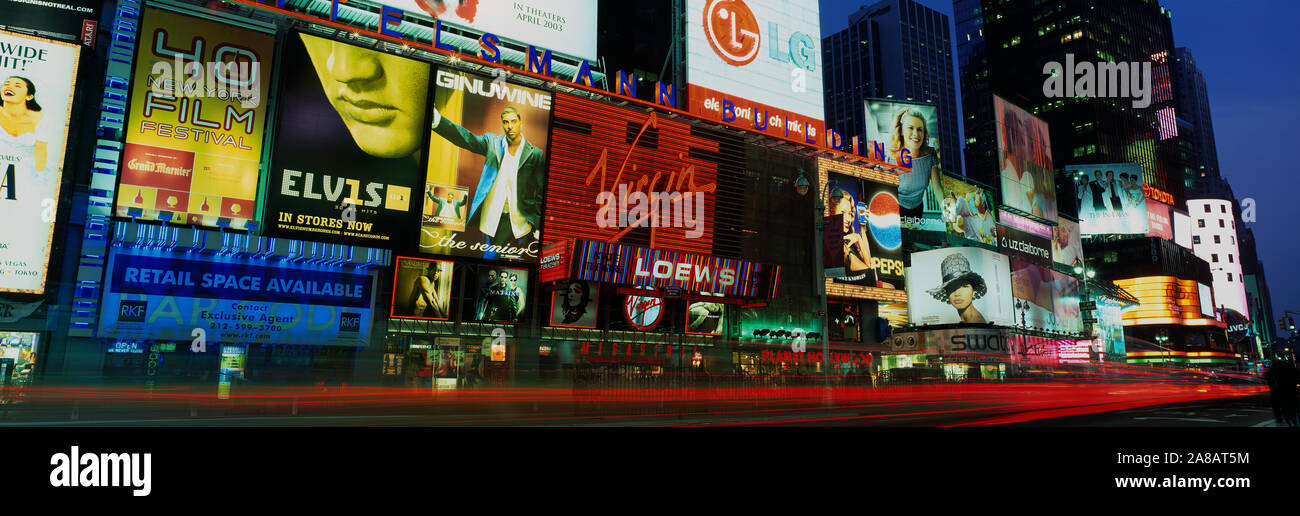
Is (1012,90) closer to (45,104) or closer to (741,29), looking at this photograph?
(741,29)

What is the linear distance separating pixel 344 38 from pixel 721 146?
23.2 metres

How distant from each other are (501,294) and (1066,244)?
73.7 metres

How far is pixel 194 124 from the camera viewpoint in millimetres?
28875

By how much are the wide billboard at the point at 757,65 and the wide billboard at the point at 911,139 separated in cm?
1360

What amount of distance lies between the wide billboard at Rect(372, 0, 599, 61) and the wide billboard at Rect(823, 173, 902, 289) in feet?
66.1

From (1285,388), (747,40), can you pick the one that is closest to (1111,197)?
(747,40)

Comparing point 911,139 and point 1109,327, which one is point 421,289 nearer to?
point 911,139

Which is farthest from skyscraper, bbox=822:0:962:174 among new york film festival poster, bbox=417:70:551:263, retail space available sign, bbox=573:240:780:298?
new york film festival poster, bbox=417:70:551:263

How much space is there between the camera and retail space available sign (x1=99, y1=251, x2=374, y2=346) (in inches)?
1075

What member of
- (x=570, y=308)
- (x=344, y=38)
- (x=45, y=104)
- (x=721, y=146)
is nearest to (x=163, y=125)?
(x=45, y=104)

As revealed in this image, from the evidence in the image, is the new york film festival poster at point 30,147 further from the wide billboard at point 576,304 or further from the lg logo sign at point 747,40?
the lg logo sign at point 747,40

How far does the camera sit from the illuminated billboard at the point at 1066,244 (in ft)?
263

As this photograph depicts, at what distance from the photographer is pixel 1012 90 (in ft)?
460

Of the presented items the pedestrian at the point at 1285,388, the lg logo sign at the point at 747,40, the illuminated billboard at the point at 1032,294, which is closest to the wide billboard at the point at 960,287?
the illuminated billboard at the point at 1032,294
